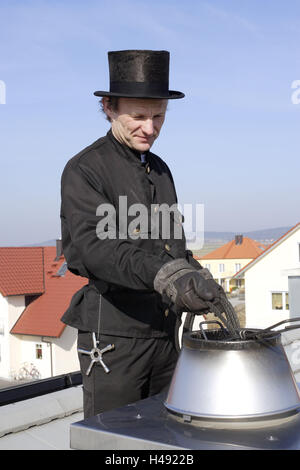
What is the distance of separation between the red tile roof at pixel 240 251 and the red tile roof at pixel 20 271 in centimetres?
2860

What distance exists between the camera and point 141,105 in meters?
2.12

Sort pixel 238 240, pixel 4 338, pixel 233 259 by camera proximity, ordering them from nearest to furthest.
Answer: pixel 4 338 → pixel 233 259 → pixel 238 240

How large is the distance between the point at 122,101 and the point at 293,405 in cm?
118

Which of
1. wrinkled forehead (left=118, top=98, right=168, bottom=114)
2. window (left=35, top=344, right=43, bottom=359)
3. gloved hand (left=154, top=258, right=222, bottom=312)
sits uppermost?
wrinkled forehead (left=118, top=98, right=168, bottom=114)

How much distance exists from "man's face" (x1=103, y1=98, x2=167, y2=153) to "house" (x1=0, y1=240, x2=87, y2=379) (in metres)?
25.3

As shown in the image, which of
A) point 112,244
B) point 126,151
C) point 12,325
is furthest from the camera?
point 12,325

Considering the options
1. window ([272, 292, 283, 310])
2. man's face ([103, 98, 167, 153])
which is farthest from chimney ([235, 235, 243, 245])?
man's face ([103, 98, 167, 153])

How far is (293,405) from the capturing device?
1.51 metres

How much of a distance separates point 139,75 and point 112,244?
0.69 meters

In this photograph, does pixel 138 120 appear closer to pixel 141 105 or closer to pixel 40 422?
pixel 141 105

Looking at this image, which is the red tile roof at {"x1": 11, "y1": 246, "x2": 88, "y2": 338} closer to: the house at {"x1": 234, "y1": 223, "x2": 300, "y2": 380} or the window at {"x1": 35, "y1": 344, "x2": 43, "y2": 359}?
the window at {"x1": 35, "y1": 344, "x2": 43, "y2": 359}

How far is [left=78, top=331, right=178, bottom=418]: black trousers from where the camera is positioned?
2.11 m

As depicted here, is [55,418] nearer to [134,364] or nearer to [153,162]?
[134,364]

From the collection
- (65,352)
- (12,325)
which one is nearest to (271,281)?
→ (65,352)
